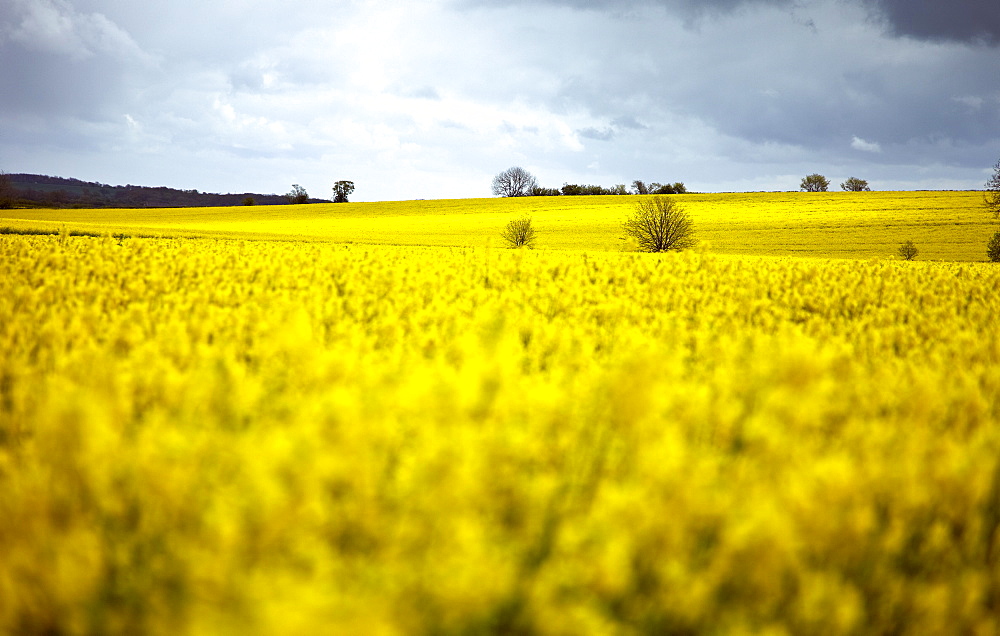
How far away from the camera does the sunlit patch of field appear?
36.0 m

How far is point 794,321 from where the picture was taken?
7863 mm

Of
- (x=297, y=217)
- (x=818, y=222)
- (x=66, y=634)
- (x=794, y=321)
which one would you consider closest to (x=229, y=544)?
(x=66, y=634)

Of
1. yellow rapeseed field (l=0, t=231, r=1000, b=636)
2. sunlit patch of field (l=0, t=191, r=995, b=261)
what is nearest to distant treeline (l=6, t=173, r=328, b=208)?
sunlit patch of field (l=0, t=191, r=995, b=261)

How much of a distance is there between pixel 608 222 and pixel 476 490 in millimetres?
48844

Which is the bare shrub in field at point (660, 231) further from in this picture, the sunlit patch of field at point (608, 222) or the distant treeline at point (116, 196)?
the distant treeline at point (116, 196)

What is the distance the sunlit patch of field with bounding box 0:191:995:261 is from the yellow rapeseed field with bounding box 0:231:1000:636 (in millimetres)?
21631

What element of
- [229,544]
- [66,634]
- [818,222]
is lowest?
[66,634]

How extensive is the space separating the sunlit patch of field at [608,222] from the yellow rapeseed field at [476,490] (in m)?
21.6

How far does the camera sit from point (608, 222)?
49188 millimetres

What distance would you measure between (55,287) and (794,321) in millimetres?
9833

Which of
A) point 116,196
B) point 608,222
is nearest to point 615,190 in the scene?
point 608,222

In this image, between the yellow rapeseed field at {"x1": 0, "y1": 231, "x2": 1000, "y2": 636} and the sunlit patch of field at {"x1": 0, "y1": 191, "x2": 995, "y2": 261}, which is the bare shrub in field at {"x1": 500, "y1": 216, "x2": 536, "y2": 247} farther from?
the yellow rapeseed field at {"x1": 0, "y1": 231, "x2": 1000, "y2": 636}

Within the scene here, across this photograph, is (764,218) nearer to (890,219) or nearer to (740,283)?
(890,219)

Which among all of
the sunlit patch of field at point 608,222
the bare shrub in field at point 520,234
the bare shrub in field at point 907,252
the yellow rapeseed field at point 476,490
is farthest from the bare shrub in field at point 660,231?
the yellow rapeseed field at point 476,490
